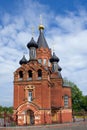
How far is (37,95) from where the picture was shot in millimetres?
35969

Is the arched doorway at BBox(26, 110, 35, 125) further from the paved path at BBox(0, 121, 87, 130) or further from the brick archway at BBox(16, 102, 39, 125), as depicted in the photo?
the paved path at BBox(0, 121, 87, 130)

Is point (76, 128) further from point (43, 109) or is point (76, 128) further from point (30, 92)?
point (30, 92)

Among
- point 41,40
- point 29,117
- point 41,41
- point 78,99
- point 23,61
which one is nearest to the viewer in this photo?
point 29,117

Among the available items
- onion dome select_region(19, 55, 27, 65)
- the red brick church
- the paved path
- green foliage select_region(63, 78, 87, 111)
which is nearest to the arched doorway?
the red brick church

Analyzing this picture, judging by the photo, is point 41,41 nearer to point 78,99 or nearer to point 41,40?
point 41,40

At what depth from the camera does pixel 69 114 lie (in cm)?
4125

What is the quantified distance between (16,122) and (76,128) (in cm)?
907

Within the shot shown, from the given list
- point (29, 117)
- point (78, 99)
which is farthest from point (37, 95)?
point (78, 99)

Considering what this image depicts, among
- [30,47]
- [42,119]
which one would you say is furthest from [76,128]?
[30,47]

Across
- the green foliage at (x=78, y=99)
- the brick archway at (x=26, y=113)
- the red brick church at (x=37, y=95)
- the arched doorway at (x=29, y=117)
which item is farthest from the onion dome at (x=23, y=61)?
the green foliage at (x=78, y=99)

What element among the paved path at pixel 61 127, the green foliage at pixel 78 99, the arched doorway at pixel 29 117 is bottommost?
the paved path at pixel 61 127

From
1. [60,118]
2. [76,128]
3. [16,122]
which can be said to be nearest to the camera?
[76,128]

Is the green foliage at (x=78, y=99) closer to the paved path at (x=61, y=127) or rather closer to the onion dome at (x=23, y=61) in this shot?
the onion dome at (x=23, y=61)

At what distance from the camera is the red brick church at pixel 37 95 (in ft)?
117
